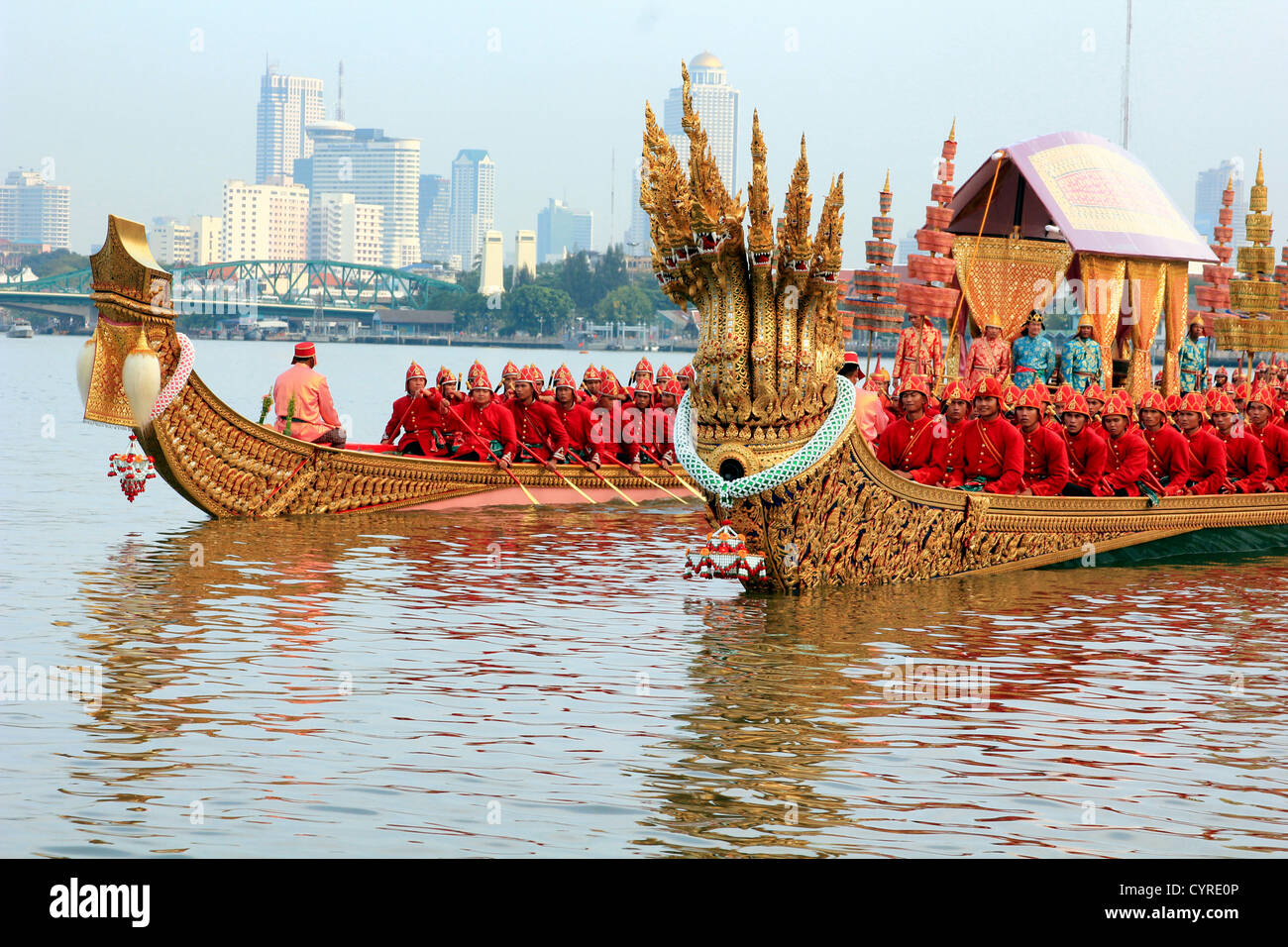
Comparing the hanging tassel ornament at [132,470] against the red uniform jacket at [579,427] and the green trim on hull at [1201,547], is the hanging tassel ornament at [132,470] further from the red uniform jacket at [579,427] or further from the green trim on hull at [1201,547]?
the green trim on hull at [1201,547]

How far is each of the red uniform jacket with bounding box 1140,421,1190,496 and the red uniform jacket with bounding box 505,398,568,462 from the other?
694 cm

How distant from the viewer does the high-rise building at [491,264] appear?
477 feet

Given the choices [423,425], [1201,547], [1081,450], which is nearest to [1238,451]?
[1201,547]

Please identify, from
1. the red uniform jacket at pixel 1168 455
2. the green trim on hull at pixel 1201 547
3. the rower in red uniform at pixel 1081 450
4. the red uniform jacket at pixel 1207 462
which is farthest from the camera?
the red uniform jacket at pixel 1207 462

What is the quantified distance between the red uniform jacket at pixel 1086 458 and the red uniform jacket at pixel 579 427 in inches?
251

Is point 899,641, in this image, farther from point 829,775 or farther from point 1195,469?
point 1195,469

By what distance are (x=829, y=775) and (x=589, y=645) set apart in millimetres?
3501

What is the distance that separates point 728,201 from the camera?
11.1 meters

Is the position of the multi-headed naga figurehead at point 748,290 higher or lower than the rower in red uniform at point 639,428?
higher

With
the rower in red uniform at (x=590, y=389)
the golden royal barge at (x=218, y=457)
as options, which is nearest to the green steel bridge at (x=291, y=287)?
the rower in red uniform at (x=590, y=389)

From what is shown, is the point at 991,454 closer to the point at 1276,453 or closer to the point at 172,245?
the point at 1276,453

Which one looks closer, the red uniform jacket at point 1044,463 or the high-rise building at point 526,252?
the red uniform jacket at point 1044,463

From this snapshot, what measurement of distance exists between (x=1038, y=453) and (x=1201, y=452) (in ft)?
8.48
